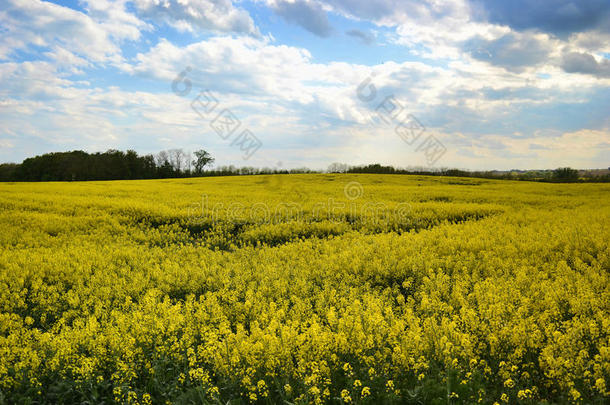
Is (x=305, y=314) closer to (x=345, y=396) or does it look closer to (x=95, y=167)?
(x=345, y=396)

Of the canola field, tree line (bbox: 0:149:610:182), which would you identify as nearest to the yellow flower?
the canola field

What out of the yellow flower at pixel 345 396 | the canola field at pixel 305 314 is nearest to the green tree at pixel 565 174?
the canola field at pixel 305 314

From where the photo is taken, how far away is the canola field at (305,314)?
4.43 m

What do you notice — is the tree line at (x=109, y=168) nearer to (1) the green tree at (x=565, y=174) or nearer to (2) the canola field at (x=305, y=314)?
(1) the green tree at (x=565, y=174)

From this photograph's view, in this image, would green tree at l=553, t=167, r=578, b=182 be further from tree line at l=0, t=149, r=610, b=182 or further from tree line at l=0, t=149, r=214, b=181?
tree line at l=0, t=149, r=214, b=181

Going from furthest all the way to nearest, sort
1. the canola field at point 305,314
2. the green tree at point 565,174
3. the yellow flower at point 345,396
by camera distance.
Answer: the green tree at point 565,174 → the canola field at point 305,314 → the yellow flower at point 345,396

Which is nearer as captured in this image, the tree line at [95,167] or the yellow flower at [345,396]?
the yellow flower at [345,396]

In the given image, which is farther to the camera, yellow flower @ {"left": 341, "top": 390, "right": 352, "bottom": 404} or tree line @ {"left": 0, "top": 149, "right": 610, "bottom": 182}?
tree line @ {"left": 0, "top": 149, "right": 610, "bottom": 182}

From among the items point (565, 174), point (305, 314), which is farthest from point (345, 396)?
point (565, 174)

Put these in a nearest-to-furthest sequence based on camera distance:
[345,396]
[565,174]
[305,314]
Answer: [345,396]
[305,314]
[565,174]

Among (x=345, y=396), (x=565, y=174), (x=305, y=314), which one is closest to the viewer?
(x=345, y=396)

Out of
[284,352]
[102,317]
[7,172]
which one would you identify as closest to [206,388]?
[284,352]

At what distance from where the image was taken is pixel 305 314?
6.70m

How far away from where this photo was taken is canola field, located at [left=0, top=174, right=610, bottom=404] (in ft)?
14.5
